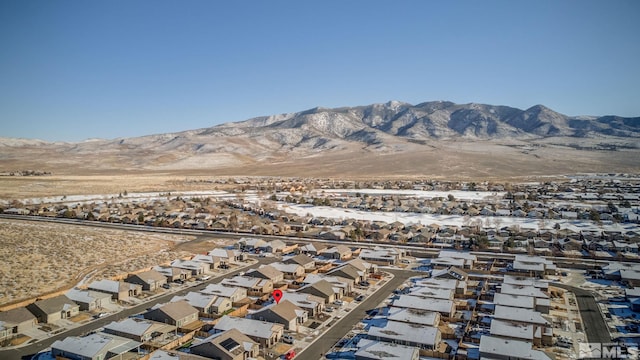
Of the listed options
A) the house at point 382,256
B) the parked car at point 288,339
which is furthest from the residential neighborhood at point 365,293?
the parked car at point 288,339

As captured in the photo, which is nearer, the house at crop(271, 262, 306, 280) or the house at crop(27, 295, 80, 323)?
the house at crop(27, 295, 80, 323)

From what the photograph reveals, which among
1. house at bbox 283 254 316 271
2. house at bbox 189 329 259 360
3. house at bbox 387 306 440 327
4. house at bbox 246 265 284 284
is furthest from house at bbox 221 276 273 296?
house at bbox 387 306 440 327

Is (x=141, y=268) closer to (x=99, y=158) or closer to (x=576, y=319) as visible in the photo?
(x=576, y=319)

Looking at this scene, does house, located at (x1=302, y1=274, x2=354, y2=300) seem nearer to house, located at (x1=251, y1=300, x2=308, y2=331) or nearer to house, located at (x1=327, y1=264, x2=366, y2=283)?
house, located at (x1=327, y1=264, x2=366, y2=283)

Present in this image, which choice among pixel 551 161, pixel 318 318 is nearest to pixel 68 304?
pixel 318 318

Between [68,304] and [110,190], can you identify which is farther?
[110,190]

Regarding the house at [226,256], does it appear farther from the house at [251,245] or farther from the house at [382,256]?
the house at [382,256]
